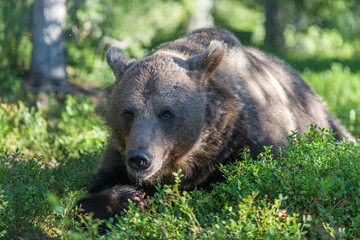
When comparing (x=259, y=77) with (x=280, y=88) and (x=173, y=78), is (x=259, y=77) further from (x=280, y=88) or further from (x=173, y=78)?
(x=173, y=78)

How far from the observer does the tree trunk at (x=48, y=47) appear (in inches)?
328

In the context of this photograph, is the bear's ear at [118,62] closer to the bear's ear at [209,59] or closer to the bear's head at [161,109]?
the bear's head at [161,109]

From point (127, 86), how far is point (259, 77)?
4.83 ft

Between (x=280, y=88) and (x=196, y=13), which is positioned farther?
(x=196, y=13)

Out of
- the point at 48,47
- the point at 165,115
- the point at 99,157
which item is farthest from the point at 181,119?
the point at 48,47

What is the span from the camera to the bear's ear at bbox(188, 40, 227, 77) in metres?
4.45

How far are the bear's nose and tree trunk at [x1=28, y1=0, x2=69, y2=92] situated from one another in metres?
5.06

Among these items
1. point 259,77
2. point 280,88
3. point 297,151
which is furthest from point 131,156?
point 280,88

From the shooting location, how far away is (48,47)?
8562 millimetres

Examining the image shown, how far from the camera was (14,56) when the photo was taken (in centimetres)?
937

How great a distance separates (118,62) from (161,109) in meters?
0.92

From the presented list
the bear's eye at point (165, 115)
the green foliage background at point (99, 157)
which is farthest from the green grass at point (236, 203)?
the bear's eye at point (165, 115)

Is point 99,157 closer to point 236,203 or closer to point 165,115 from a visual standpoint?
point 165,115

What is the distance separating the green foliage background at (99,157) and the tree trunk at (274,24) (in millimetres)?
3037
